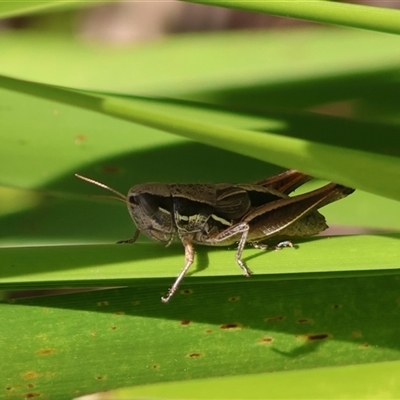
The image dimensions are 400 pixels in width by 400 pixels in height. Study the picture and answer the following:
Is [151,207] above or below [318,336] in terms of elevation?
above

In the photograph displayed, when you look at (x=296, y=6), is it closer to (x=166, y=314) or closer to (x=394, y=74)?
(x=166, y=314)

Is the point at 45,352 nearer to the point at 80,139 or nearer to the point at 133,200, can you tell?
the point at 133,200

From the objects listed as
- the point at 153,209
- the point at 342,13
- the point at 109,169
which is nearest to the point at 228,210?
the point at 153,209

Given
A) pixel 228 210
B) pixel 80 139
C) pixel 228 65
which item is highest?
pixel 228 65

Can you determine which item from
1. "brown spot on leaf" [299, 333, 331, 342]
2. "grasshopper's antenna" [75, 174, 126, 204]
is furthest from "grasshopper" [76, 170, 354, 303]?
"brown spot on leaf" [299, 333, 331, 342]

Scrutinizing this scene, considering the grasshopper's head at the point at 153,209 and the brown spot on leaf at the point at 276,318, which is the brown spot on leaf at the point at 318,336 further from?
the grasshopper's head at the point at 153,209

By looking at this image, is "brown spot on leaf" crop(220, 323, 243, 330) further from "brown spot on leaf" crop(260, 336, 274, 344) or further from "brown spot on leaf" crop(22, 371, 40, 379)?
"brown spot on leaf" crop(22, 371, 40, 379)

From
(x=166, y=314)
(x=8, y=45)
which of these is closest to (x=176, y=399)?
(x=166, y=314)

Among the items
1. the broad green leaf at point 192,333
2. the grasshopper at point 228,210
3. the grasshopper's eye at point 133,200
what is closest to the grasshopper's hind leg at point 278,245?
the grasshopper at point 228,210
